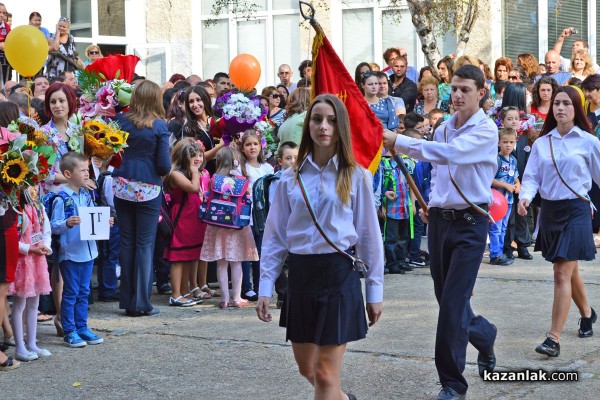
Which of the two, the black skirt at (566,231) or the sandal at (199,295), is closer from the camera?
the black skirt at (566,231)

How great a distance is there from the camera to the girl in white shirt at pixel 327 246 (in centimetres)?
545

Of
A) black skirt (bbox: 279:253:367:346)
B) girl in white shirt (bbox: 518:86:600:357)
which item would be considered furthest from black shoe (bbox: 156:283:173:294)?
black skirt (bbox: 279:253:367:346)

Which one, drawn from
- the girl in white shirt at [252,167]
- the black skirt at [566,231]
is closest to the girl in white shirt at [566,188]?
the black skirt at [566,231]

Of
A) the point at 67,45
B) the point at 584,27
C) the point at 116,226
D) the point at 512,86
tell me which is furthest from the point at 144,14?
the point at 116,226

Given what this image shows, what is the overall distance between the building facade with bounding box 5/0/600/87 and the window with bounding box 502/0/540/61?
0.07ft

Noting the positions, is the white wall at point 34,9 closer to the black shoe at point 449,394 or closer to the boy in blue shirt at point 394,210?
the boy in blue shirt at point 394,210

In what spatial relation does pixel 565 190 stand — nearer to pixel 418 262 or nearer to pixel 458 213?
pixel 458 213

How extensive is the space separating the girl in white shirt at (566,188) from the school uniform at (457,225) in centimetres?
149

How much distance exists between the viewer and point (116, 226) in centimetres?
1075

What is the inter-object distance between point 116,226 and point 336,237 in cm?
569

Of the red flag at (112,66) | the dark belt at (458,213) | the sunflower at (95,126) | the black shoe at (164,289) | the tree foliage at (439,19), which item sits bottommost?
the black shoe at (164,289)

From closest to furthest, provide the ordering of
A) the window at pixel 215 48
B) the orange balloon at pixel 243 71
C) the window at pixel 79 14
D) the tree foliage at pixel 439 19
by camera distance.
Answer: the orange balloon at pixel 243 71, the tree foliage at pixel 439 19, the window at pixel 79 14, the window at pixel 215 48

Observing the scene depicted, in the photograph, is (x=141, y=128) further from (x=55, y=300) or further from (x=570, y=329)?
(x=570, y=329)

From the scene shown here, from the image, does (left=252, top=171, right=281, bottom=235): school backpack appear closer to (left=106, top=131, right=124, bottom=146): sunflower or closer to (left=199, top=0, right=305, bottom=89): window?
(left=106, top=131, right=124, bottom=146): sunflower
